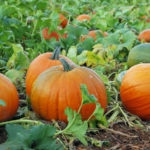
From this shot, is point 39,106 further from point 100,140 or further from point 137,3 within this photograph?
point 137,3

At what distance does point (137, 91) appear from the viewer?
297 cm

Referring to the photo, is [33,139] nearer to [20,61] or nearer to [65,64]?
[65,64]

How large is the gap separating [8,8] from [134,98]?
2313 mm

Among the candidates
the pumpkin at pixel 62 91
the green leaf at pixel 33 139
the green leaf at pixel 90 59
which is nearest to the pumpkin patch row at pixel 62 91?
the pumpkin at pixel 62 91

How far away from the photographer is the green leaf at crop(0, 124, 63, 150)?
2145 millimetres

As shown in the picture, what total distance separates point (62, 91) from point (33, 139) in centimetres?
60

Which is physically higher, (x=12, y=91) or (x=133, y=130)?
(x=12, y=91)

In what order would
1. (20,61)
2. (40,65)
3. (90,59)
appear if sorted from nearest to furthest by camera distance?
(40,65)
(20,61)
(90,59)

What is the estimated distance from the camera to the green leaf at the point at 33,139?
2.14 meters

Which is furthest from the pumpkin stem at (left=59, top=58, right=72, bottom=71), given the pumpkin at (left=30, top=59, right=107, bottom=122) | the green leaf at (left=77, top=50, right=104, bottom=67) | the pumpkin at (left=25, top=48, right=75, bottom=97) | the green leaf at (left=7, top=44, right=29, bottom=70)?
the green leaf at (left=77, top=50, right=104, bottom=67)

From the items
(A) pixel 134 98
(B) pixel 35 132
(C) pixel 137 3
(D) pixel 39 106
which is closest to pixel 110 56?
(A) pixel 134 98

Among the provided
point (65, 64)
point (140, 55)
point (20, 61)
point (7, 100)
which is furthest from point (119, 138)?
point (140, 55)

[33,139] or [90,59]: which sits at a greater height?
[33,139]

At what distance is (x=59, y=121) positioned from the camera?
273 centimetres
